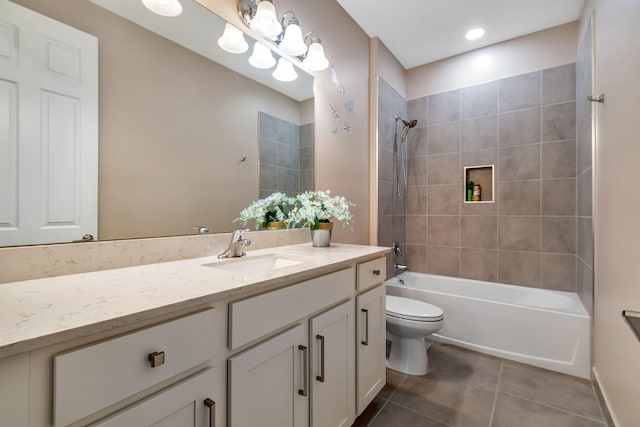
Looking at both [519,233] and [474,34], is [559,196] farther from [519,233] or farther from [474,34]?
[474,34]

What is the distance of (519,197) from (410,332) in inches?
65.6

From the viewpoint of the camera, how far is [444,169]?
290 cm

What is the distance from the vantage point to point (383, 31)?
244 cm

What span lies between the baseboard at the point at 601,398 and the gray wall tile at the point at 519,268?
2.75ft

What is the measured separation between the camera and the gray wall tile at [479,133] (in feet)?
8.72

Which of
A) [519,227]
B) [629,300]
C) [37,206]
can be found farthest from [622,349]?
[37,206]

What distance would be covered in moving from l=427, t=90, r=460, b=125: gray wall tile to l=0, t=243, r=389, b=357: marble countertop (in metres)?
2.44

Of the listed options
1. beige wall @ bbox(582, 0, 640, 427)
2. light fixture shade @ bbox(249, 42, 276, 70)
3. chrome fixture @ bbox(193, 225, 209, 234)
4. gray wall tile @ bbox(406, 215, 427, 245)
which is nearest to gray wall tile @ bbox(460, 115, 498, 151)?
gray wall tile @ bbox(406, 215, 427, 245)

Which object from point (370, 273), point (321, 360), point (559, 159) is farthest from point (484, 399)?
point (559, 159)

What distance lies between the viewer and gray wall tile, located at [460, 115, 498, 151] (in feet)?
8.72

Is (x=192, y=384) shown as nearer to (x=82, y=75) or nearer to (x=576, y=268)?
(x=82, y=75)

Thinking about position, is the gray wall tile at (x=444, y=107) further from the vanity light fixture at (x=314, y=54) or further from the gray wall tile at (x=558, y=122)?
the vanity light fixture at (x=314, y=54)

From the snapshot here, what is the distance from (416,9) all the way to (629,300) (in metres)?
2.24

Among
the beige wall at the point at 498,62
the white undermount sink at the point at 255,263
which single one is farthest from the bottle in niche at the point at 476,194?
the white undermount sink at the point at 255,263
